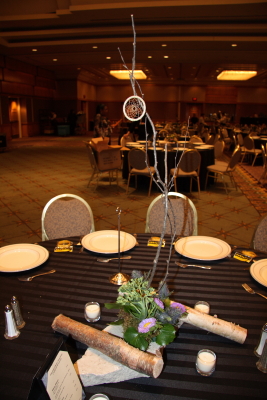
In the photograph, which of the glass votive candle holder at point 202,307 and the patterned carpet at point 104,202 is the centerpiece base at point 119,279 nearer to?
the glass votive candle holder at point 202,307

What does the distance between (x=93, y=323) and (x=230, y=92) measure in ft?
70.0

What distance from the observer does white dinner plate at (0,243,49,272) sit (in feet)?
4.72

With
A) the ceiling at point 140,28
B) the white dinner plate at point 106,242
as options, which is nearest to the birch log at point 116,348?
the white dinner plate at point 106,242

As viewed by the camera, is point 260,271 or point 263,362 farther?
point 260,271

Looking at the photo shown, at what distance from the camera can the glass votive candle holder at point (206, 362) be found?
2.86 ft

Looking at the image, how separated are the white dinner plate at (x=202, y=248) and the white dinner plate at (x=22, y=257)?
2.42ft

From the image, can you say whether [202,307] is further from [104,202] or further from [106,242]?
[104,202]

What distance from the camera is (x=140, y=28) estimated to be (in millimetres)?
7508

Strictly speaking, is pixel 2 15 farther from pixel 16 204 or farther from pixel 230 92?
pixel 230 92

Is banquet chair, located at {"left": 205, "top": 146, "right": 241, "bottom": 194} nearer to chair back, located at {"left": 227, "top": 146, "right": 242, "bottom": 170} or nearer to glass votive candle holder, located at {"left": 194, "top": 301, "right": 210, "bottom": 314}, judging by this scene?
chair back, located at {"left": 227, "top": 146, "right": 242, "bottom": 170}

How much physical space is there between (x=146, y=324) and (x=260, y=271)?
81cm

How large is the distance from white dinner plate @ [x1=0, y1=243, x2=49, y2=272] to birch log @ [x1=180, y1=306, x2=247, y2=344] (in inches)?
32.0

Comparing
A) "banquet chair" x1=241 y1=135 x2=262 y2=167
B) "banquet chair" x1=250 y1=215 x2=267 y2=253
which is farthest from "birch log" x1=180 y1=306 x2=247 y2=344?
"banquet chair" x1=241 y1=135 x2=262 y2=167

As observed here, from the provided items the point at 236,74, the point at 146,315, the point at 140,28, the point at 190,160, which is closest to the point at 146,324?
the point at 146,315
